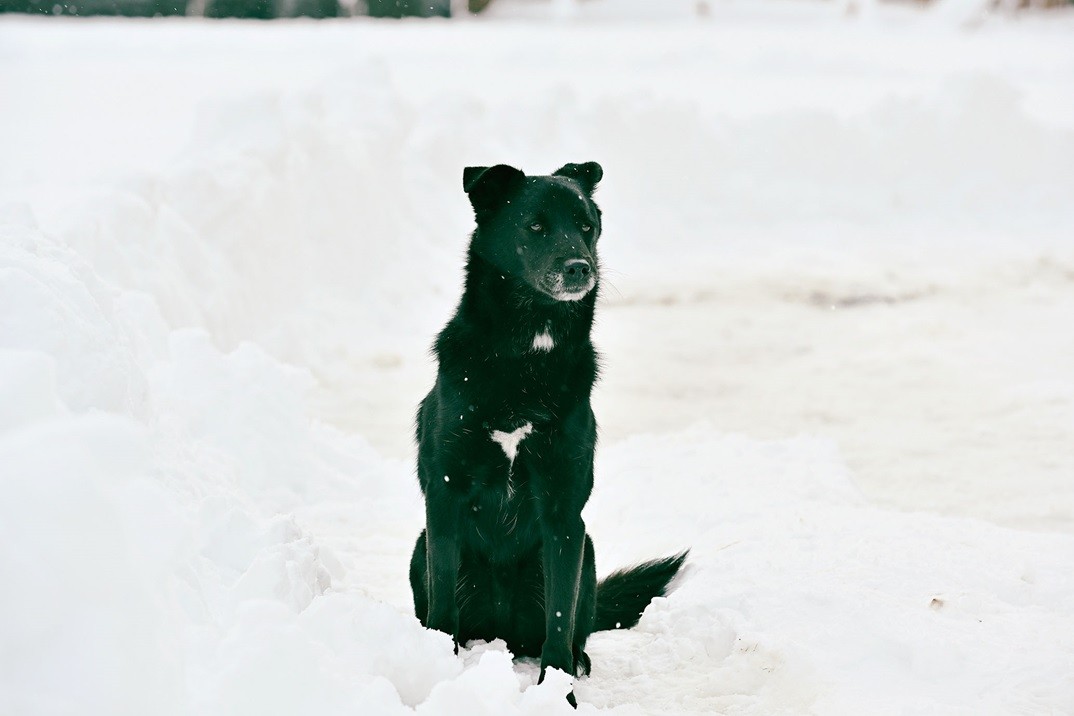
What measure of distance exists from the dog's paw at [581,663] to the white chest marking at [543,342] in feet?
2.92

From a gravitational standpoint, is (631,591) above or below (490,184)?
below

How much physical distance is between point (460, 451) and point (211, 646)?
3.60ft

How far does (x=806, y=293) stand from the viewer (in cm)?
962

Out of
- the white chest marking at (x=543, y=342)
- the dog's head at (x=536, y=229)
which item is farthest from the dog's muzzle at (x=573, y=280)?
the white chest marking at (x=543, y=342)

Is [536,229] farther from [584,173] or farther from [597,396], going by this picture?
[597,396]

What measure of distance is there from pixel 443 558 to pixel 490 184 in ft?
3.78

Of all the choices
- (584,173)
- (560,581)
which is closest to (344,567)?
(560,581)

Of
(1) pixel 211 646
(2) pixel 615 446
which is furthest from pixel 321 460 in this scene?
(1) pixel 211 646

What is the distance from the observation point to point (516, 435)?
2.95 meters

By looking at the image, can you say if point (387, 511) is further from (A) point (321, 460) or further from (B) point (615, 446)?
(B) point (615, 446)

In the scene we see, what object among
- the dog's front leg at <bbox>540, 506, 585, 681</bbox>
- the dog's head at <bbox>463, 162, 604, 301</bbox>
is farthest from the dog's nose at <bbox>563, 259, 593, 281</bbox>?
the dog's front leg at <bbox>540, 506, 585, 681</bbox>

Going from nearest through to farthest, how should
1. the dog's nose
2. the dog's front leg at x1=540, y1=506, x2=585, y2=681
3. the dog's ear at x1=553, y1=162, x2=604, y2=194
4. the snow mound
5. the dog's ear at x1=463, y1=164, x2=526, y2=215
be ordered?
the snow mound → the dog's front leg at x1=540, y1=506, x2=585, y2=681 → the dog's nose → the dog's ear at x1=463, y1=164, x2=526, y2=215 → the dog's ear at x1=553, y1=162, x2=604, y2=194

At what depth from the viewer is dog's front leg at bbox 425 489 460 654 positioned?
299 centimetres

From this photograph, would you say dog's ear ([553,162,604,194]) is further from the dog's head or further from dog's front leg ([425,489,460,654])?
dog's front leg ([425,489,460,654])
